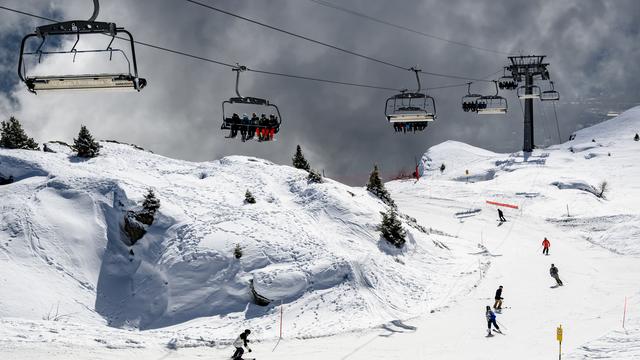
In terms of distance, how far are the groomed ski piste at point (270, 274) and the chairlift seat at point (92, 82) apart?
10636mm

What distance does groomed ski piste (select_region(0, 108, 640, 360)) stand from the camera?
21.9m

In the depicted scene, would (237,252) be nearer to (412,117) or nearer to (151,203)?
(151,203)

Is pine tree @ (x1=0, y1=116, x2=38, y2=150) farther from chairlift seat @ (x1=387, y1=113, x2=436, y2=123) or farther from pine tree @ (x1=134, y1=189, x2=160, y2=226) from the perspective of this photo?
chairlift seat @ (x1=387, y1=113, x2=436, y2=123)

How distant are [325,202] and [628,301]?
66.8 ft

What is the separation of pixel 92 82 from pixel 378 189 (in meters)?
36.1

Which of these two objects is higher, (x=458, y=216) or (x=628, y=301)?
(x=458, y=216)

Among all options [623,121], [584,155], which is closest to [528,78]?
[584,155]

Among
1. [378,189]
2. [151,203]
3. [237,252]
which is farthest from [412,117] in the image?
[378,189]

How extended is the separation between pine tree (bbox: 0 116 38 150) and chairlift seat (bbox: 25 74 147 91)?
37801mm

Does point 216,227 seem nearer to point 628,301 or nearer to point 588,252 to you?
point 628,301

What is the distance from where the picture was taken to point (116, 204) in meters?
36.9

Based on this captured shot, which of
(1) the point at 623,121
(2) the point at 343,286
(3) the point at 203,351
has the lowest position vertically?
(3) the point at 203,351

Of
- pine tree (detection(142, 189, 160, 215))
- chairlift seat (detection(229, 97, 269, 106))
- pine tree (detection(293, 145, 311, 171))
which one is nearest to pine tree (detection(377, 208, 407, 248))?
pine tree (detection(142, 189, 160, 215))

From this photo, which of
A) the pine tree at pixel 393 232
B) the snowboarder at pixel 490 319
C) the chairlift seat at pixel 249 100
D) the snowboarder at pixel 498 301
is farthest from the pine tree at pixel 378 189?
the chairlift seat at pixel 249 100
